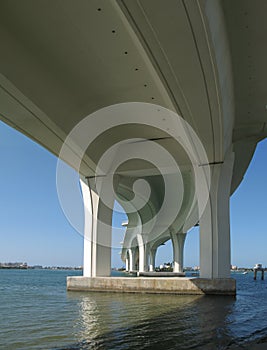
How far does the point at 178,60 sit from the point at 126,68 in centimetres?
346

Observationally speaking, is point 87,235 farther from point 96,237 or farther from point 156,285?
point 156,285

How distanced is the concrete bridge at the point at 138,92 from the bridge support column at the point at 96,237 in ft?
0.20

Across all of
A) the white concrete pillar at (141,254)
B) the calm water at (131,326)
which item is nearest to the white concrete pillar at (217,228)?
the calm water at (131,326)

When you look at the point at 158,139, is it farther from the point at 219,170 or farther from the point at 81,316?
the point at 81,316

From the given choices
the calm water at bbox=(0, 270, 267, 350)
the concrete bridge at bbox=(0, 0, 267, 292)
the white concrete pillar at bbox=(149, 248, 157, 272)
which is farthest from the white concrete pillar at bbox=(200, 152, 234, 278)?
the white concrete pillar at bbox=(149, 248, 157, 272)

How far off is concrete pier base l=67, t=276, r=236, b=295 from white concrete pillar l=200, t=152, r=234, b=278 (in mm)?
733

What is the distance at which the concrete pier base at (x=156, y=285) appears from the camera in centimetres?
2022

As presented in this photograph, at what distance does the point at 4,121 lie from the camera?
16.6 m

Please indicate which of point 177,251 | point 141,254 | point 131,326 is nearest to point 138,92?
point 131,326

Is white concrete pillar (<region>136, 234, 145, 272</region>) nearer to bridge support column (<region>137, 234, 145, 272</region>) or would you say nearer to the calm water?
bridge support column (<region>137, 234, 145, 272</region>)

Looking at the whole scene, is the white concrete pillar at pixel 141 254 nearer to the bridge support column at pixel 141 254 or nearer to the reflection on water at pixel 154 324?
the bridge support column at pixel 141 254

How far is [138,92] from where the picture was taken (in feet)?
49.5

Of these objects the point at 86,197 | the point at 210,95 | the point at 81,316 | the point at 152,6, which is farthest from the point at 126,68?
the point at 86,197

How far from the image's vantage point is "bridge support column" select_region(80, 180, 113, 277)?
77.1ft
